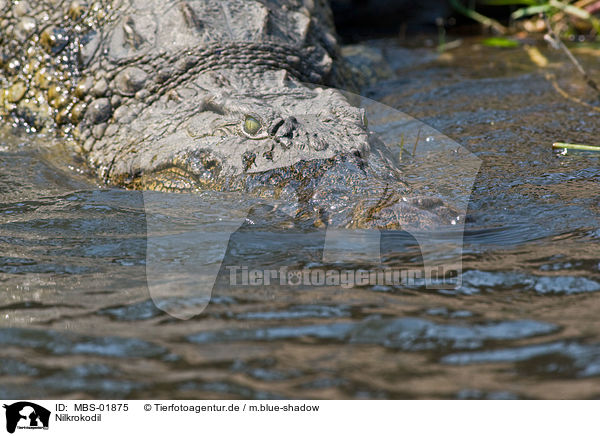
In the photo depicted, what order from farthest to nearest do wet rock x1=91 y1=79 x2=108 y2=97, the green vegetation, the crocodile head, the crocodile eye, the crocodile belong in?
the green vegetation, wet rock x1=91 y1=79 x2=108 y2=97, the crocodile eye, the crocodile head, the crocodile

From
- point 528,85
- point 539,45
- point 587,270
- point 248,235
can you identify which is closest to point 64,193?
point 248,235

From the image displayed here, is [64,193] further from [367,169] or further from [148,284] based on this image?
[367,169]

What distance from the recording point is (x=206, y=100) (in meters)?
3.92

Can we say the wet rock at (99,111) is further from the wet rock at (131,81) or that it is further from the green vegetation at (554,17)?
the green vegetation at (554,17)

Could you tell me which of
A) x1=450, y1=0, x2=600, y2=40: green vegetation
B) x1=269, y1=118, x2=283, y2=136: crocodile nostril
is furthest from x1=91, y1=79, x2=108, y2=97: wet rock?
x1=450, y1=0, x2=600, y2=40: green vegetation

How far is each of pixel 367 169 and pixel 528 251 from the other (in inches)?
37.0

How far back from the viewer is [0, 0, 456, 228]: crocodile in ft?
10.5

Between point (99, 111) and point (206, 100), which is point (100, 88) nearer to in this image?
point (99, 111)

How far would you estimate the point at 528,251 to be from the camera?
2582 millimetres
